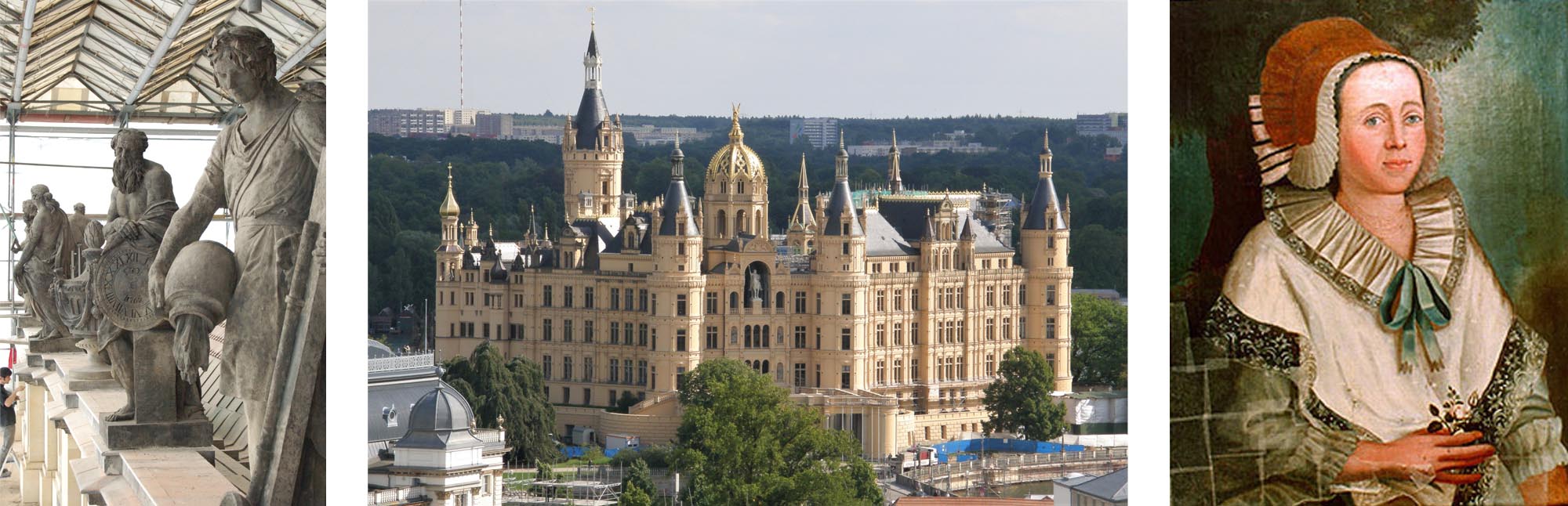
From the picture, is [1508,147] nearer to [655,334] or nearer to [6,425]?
[655,334]

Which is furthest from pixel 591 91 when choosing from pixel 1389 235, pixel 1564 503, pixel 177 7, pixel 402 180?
pixel 1564 503

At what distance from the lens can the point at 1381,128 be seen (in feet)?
17.9

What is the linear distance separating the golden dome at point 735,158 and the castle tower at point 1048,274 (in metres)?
1.44

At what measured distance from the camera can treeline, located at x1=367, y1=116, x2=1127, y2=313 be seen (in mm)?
7691

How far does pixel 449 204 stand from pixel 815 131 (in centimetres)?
200

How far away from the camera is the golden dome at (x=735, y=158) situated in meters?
7.73

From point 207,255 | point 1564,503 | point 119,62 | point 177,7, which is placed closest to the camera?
point 207,255

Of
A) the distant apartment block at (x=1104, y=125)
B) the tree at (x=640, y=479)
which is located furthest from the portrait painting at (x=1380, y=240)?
the tree at (x=640, y=479)

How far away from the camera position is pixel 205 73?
1042cm

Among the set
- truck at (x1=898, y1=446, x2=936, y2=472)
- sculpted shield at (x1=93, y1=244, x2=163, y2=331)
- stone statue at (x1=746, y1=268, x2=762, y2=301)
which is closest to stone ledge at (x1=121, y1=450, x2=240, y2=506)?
sculpted shield at (x1=93, y1=244, x2=163, y2=331)

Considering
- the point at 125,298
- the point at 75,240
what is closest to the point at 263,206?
the point at 125,298

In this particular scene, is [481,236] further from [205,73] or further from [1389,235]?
[1389,235]

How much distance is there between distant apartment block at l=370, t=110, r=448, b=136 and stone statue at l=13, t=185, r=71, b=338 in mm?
1681

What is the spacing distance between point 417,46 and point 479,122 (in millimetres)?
481
